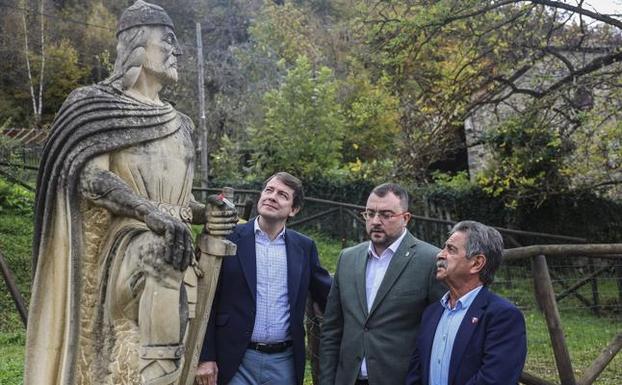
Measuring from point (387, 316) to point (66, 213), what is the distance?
161cm

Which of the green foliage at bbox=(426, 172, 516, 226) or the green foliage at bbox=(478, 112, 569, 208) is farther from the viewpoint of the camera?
the green foliage at bbox=(426, 172, 516, 226)

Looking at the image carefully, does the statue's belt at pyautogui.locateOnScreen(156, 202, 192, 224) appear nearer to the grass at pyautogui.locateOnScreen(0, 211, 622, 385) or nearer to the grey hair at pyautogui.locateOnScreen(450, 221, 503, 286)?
the grey hair at pyautogui.locateOnScreen(450, 221, 503, 286)

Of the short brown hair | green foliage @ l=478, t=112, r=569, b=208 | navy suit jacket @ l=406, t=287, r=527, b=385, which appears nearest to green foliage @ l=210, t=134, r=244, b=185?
green foliage @ l=478, t=112, r=569, b=208

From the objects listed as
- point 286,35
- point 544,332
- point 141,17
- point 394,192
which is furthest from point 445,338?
point 286,35

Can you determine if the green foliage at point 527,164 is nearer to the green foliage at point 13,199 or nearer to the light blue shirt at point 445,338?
the light blue shirt at point 445,338

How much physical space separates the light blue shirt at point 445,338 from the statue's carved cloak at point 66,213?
1601mm

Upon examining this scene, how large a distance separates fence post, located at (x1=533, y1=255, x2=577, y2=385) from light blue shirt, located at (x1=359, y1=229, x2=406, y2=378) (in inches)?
37.4

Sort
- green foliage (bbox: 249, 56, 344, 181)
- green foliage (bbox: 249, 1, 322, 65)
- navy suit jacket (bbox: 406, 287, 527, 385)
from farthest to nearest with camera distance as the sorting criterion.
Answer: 1. green foliage (bbox: 249, 1, 322, 65)
2. green foliage (bbox: 249, 56, 344, 181)
3. navy suit jacket (bbox: 406, 287, 527, 385)

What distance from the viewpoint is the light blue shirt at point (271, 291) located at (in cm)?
357

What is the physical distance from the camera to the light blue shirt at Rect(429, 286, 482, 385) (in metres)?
3.01

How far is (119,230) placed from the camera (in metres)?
3.21

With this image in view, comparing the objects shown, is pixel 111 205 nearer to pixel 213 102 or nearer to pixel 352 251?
pixel 352 251

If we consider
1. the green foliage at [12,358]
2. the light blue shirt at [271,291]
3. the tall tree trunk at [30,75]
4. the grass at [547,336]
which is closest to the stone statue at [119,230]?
the light blue shirt at [271,291]

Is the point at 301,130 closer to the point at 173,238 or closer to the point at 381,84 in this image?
the point at 381,84
